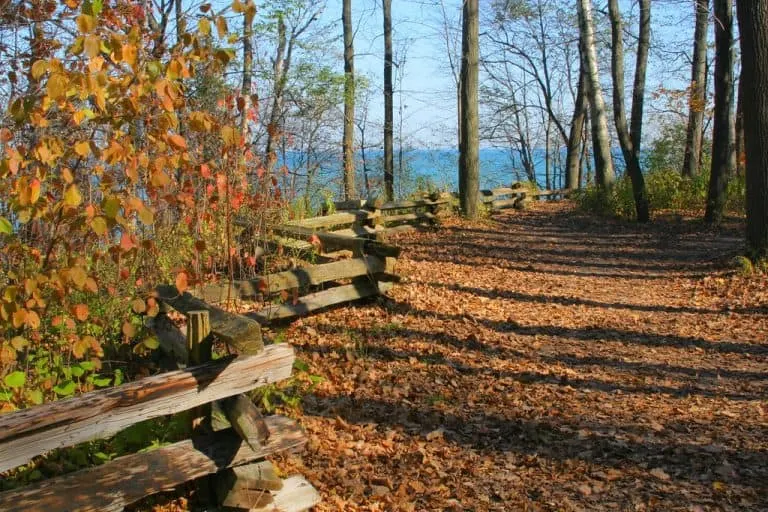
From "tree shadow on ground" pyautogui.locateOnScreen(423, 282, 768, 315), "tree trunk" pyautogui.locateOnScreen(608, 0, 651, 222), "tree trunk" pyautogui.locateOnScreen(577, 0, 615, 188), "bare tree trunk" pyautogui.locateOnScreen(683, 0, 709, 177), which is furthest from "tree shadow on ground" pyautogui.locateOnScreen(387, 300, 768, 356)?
"bare tree trunk" pyautogui.locateOnScreen(683, 0, 709, 177)

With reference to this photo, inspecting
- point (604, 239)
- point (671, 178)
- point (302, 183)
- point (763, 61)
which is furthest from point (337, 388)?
point (671, 178)

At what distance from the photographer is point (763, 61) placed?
30.2 feet

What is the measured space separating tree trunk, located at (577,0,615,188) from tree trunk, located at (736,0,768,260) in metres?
6.36

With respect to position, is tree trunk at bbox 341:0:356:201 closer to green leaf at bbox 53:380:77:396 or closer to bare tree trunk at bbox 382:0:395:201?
bare tree trunk at bbox 382:0:395:201

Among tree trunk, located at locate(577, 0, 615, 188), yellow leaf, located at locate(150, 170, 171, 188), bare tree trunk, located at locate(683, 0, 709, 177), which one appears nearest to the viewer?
yellow leaf, located at locate(150, 170, 171, 188)

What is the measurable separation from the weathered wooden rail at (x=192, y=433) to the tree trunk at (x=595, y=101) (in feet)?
45.6

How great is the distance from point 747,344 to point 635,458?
127 inches

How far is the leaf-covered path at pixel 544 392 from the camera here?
4.38m

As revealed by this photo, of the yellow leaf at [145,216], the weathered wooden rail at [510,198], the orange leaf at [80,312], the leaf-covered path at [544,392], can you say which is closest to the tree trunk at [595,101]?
the weathered wooden rail at [510,198]

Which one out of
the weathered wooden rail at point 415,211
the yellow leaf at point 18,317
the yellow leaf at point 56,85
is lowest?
the yellow leaf at point 18,317

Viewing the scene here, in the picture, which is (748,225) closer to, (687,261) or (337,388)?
(687,261)

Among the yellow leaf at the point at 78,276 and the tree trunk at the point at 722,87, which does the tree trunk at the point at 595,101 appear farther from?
the yellow leaf at the point at 78,276

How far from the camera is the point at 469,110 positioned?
14.7m

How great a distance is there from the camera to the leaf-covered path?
4375mm
